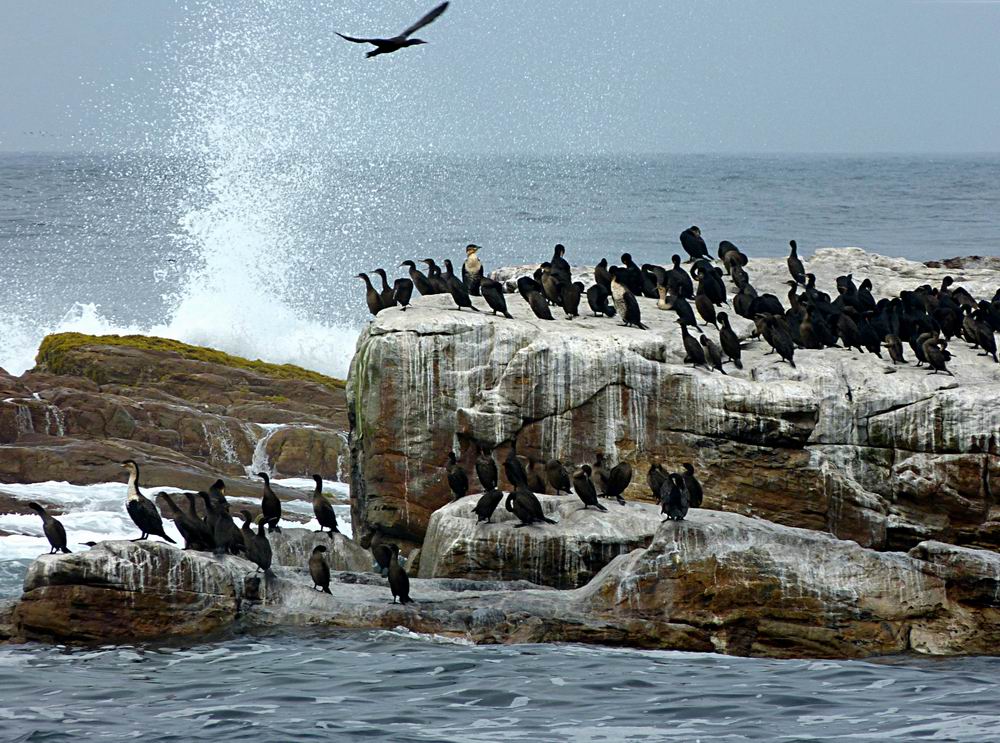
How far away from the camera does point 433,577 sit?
14.0 m

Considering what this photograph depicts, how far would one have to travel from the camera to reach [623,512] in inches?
550

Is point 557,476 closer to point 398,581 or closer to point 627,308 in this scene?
point 627,308

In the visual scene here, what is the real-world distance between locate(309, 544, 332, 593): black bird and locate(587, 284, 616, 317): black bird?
4953 mm

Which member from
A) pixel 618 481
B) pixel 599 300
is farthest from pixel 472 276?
pixel 618 481

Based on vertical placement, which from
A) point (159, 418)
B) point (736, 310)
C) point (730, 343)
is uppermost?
point (736, 310)

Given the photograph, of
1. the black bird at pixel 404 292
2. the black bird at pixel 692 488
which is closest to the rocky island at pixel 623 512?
the black bird at pixel 404 292

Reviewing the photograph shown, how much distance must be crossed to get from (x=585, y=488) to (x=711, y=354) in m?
2.57

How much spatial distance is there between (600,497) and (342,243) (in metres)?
44.6

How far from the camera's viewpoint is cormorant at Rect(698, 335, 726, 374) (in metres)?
15.3

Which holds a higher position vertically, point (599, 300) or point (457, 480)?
point (599, 300)

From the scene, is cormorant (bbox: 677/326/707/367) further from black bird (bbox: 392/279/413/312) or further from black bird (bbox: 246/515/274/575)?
black bird (bbox: 246/515/274/575)

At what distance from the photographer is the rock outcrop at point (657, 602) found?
11992 millimetres

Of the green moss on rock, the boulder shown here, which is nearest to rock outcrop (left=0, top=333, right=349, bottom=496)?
the green moss on rock

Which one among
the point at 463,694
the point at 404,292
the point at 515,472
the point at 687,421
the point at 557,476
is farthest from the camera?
the point at 404,292
